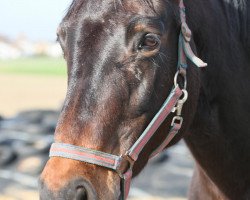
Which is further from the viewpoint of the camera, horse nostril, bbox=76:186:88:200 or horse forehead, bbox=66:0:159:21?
horse forehead, bbox=66:0:159:21

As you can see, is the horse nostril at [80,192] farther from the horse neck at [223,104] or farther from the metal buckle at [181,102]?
the horse neck at [223,104]

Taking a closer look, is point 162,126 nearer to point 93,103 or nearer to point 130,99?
point 130,99

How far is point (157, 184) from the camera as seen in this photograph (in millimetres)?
7898

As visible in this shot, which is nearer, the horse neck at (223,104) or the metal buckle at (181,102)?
the metal buckle at (181,102)

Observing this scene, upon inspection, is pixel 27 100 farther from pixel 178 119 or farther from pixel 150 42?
pixel 150 42

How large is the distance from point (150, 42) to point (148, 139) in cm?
53

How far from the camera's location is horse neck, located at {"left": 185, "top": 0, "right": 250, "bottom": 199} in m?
3.05

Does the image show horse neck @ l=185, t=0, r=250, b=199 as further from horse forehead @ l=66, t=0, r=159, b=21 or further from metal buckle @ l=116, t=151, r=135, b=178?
metal buckle @ l=116, t=151, r=135, b=178

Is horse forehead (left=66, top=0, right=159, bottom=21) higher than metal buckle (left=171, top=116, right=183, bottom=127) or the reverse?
higher

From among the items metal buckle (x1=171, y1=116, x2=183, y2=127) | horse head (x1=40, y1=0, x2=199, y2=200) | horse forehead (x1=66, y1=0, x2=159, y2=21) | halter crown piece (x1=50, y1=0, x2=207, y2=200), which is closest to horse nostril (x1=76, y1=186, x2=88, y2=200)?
horse head (x1=40, y1=0, x2=199, y2=200)

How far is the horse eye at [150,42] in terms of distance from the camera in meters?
2.61

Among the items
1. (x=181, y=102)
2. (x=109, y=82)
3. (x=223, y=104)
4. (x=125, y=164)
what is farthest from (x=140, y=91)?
(x=223, y=104)

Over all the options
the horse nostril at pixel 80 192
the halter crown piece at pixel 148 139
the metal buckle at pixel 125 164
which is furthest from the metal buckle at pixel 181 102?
the horse nostril at pixel 80 192

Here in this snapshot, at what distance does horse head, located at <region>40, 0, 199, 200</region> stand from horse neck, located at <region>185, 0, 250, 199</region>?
357 millimetres
